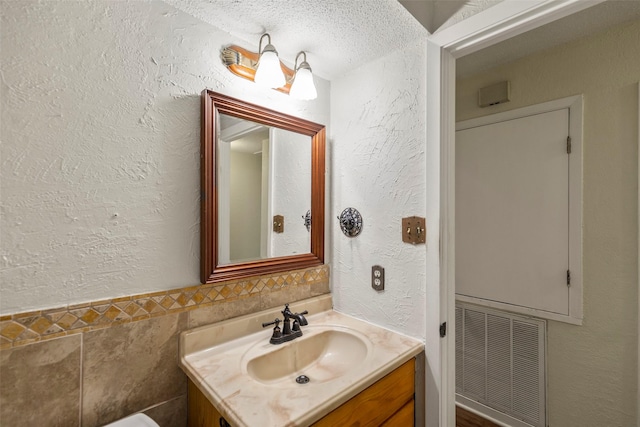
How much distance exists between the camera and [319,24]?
115 centimetres

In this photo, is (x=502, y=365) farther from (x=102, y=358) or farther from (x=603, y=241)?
(x=102, y=358)

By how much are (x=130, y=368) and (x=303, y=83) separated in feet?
3.99

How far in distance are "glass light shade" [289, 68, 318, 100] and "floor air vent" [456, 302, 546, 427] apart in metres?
1.71

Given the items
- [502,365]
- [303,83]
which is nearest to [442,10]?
[303,83]

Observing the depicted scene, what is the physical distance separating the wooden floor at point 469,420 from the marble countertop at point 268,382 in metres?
1.19

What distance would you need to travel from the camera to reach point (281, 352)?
3.76 feet

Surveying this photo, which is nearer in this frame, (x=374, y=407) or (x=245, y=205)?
(x=374, y=407)

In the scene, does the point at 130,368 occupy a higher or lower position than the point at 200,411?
higher

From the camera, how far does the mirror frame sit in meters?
1.09

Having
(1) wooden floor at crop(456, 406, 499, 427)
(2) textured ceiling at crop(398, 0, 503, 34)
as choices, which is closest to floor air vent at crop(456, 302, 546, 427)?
(1) wooden floor at crop(456, 406, 499, 427)

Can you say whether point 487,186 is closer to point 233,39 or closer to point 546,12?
point 546,12

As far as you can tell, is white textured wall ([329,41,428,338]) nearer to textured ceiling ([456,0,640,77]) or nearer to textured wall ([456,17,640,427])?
textured ceiling ([456,0,640,77])

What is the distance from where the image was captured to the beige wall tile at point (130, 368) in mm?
886

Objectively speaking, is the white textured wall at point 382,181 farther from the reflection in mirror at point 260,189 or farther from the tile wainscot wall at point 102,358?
Answer: the tile wainscot wall at point 102,358
